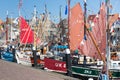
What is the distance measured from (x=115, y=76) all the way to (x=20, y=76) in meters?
8.37

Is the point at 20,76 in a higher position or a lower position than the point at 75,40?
lower

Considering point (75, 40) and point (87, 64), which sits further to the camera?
point (75, 40)

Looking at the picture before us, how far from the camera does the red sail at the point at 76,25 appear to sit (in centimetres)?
2882

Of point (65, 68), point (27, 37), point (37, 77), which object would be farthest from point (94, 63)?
point (27, 37)

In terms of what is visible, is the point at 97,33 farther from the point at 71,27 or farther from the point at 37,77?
the point at 37,77

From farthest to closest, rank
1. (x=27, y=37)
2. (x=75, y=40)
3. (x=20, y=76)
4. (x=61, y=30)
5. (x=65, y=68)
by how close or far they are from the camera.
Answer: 1. (x=61, y=30)
2. (x=27, y=37)
3. (x=75, y=40)
4. (x=65, y=68)
5. (x=20, y=76)

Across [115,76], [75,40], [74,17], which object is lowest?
[115,76]

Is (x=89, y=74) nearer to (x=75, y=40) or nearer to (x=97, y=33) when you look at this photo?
(x=97, y=33)

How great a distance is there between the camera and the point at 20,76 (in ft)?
Result: 56.0

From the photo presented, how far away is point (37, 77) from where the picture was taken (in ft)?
57.1

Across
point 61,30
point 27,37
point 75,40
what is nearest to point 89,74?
point 75,40

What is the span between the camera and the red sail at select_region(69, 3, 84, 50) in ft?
94.6

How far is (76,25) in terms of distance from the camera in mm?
29172

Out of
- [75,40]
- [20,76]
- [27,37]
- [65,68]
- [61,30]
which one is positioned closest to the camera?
[20,76]
